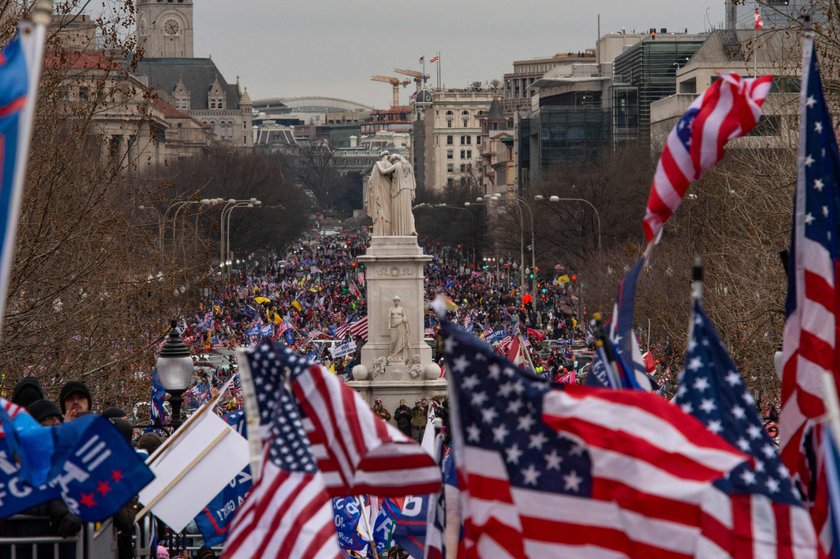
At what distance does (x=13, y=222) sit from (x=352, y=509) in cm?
925

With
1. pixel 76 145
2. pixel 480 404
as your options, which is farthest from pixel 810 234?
pixel 76 145

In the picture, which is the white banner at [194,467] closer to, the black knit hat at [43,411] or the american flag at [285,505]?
the black knit hat at [43,411]

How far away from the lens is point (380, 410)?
3781 cm

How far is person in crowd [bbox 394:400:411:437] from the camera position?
3544 cm

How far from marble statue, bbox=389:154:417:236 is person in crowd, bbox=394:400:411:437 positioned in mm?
5927

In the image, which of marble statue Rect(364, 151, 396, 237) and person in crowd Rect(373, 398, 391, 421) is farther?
marble statue Rect(364, 151, 396, 237)

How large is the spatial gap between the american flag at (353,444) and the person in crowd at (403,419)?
2613 cm

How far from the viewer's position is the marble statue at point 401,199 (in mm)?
42875

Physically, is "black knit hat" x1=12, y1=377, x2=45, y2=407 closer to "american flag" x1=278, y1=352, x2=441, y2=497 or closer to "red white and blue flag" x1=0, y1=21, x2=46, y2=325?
"american flag" x1=278, y1=352, x2=441, y2=497

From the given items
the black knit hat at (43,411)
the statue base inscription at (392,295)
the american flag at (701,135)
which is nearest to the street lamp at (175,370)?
the black knit hat at (43,411)

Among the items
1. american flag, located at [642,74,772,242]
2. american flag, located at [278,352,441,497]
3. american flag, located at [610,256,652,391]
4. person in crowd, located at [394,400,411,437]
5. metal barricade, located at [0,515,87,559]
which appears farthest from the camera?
person in crowd, located at [394,400,411,437]

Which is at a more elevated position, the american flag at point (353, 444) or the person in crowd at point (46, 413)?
the american flag at point (353, 444)

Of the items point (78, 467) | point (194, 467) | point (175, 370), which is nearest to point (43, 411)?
point (194, 467)

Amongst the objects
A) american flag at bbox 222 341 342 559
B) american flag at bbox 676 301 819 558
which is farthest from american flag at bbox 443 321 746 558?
american flag at bbox 222 341 342 559
